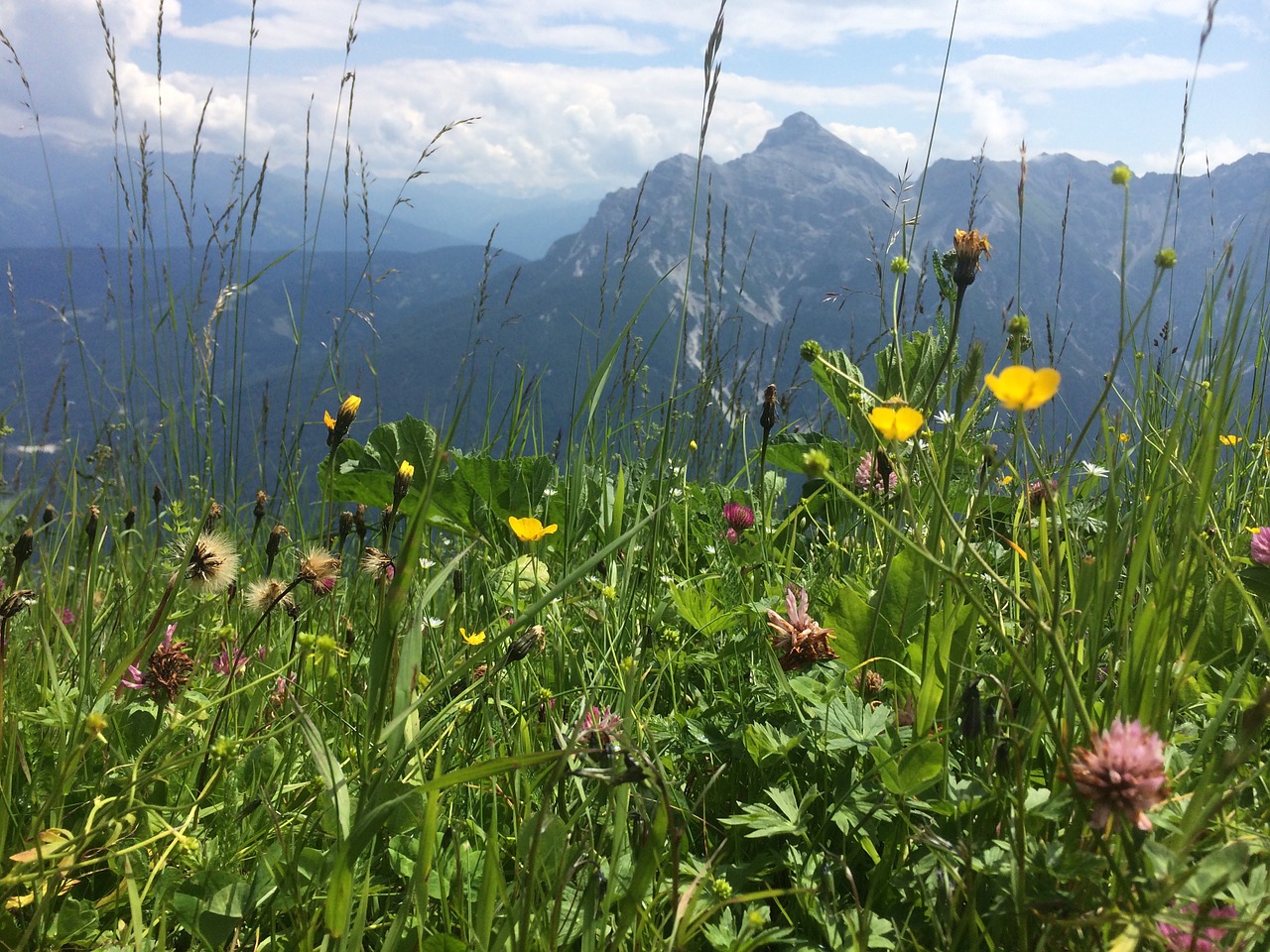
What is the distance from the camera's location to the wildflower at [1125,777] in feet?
2.05

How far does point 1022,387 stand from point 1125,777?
299 millimetres

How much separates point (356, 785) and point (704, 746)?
1.49 feet

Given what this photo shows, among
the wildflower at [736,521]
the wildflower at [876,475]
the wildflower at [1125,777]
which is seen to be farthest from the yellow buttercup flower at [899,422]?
the wildflower at [736,521]

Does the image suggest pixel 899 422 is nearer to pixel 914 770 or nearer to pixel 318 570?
pixel 914 770

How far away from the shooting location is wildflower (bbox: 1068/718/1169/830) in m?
0.62

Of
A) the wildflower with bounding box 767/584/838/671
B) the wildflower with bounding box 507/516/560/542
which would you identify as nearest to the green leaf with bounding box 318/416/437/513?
the wildflower with bounding box 507/516/560/542

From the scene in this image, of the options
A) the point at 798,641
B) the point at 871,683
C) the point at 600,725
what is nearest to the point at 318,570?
the point at 600,725

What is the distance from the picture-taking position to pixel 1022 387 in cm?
64

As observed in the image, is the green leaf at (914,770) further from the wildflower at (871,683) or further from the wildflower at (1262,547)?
the wildflower at (1262,547)

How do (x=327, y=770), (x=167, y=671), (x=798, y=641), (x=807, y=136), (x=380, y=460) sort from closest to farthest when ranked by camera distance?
1. (x=327, y=770)
2. (x=167, y=671)
3. (x=798, y=641)
4. (x=380, y=460)
5. (x=807, y=136)

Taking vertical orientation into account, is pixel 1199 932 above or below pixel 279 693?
above

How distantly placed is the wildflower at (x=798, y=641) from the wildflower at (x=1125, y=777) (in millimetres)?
573

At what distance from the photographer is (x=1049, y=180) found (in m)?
169

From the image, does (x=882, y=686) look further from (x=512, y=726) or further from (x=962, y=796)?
(x=512, y=726)
